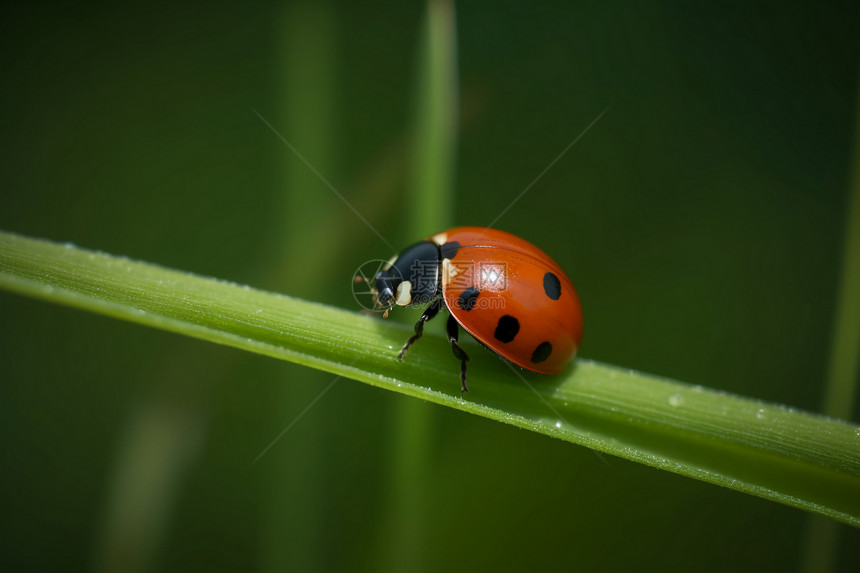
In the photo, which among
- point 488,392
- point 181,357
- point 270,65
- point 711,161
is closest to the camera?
point 488,392

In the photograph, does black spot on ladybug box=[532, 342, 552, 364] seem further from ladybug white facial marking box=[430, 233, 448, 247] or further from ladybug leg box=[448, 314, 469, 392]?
ladybug white facial marking box=[430, 233, 448, 247]

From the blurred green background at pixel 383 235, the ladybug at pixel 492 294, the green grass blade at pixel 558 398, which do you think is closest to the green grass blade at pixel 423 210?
the blurred green background at pixel 383 235

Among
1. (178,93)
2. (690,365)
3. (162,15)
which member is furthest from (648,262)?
(162,15)

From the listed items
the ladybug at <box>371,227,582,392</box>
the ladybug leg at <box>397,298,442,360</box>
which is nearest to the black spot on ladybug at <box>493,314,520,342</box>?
the ladybug at <box>371,227,582,392</box>

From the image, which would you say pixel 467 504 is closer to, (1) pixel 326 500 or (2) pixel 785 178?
(1) pixel 326 500

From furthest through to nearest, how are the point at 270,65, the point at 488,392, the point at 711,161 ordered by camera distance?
the point at 270,65 < the point at 711,161 < the point at 488,392

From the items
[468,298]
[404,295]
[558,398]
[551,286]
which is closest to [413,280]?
[404,295]
